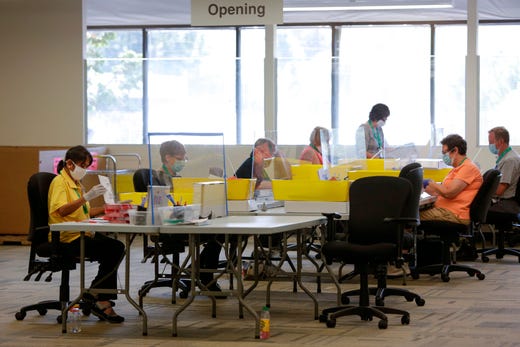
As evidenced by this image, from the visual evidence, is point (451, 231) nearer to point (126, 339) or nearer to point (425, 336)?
point (425, 336)

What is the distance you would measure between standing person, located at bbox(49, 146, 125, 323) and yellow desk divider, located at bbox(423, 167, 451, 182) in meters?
4.11

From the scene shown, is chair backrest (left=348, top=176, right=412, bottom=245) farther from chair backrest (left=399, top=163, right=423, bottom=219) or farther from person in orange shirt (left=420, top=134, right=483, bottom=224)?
person in orange shirt (left=420, top=134, right=483, bottom=224)

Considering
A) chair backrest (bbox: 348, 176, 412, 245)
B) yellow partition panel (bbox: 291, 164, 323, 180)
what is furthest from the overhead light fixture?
chair backrest (bbox: 348, 176, 412, 245)

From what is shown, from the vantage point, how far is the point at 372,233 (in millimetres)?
6492

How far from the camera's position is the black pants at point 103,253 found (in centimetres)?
639

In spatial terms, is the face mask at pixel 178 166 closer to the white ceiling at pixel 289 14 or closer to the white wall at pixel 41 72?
the white wall at pixel 41 72

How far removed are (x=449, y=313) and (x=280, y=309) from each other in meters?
1.18

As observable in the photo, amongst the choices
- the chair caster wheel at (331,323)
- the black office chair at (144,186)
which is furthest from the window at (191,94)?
the chair caster wheel at (331,323)

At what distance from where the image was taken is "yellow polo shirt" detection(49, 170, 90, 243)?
6.48m

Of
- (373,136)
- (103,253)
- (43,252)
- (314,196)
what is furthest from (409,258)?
(373,136)

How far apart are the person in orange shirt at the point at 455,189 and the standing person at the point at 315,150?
3.57 ft

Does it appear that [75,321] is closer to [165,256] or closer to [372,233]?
[165,256]

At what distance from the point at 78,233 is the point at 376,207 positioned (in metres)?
1.98

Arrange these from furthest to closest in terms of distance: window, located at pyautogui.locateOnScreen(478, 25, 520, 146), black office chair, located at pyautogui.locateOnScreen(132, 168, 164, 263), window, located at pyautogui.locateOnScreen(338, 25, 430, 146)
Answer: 1. window, located at pyautogui.locateOnScreen(338, 25, 430, 146)
2. window, located at pyautogui.locateOnScreen(478, 25, 520, 146)
3. black office chair, located at pyautogui.locateOnScreen(132, 168, 164, 263)
